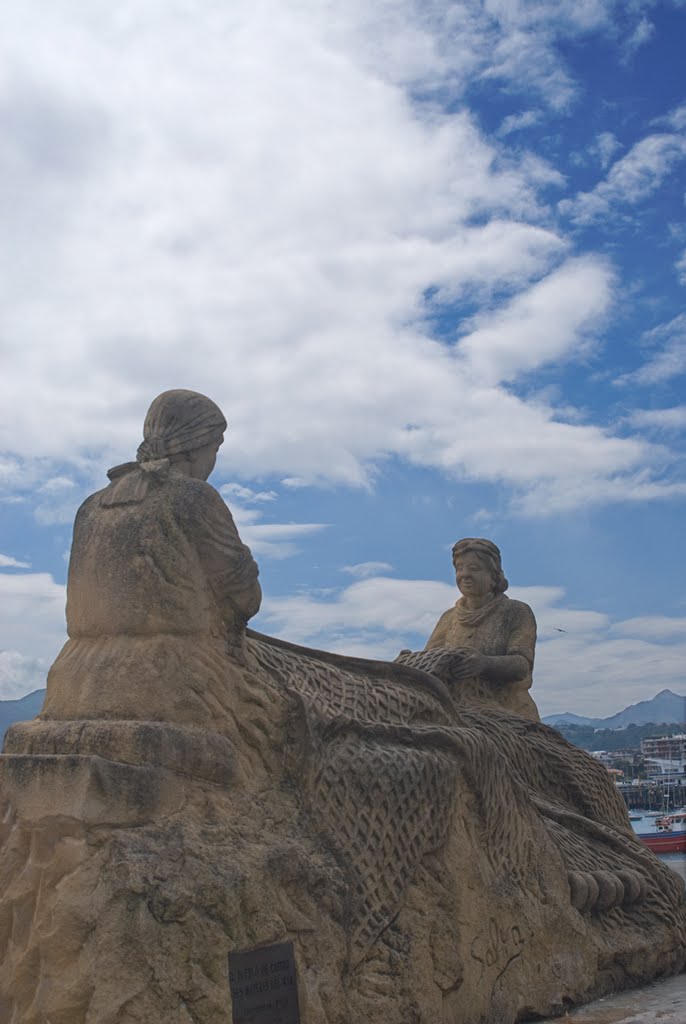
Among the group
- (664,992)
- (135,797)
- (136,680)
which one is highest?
(136,680)

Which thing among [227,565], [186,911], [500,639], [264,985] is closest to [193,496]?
[227,565]

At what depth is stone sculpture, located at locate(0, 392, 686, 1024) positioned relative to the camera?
14.1ft

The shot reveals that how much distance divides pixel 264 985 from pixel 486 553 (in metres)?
4.41

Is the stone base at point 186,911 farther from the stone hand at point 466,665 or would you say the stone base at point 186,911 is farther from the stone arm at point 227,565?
the stone hand at point 466,665

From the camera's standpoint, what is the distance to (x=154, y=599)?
5137 millimetres

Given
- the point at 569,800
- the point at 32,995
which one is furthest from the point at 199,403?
the point at 569,800

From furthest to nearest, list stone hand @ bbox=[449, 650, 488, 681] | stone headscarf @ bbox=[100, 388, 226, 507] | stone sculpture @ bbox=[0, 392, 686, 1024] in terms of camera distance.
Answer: stone hand @ bbox=[449, 650, 488, 681] → stone headscarf @ bbox=[100, 388, 226, 507] → stone sculpture @ bbox=[0, 392, 686, 1024]

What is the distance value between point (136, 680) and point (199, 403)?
1.59 meters

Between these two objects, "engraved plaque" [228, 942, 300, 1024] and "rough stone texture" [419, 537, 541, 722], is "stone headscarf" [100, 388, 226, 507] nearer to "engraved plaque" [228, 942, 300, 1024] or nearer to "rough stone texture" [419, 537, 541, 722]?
"engraved plaque" [228, 942, 300, 1024]

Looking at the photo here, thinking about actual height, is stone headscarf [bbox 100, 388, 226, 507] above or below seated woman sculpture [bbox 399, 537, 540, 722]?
above

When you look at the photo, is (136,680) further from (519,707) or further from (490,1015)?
(519,707)

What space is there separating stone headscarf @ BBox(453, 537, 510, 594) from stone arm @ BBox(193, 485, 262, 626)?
10.5 feet

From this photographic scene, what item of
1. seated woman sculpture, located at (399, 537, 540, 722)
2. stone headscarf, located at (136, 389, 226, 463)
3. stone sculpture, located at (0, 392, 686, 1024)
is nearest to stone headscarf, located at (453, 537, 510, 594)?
seated woman sculpture, located at (399, 537, 540, 722)

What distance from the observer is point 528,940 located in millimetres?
6039
